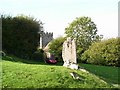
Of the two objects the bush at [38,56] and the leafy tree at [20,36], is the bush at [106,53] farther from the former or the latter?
the leafy tree at [20,36]

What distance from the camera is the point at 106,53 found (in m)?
43.0

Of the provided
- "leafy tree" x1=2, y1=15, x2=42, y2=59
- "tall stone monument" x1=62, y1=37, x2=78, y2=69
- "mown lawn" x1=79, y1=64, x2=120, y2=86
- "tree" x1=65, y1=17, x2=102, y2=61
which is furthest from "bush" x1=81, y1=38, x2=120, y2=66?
"tall stone monument" x1=62, y1=37, x2=78, y2=69

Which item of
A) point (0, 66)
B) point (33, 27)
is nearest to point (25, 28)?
point (33, 27)

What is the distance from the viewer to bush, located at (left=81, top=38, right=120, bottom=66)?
42.3 meters

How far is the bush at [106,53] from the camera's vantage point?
42312mm

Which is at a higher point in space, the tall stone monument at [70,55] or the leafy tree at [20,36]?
the leafy tree at [20,36]

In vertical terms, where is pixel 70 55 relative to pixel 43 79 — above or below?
above

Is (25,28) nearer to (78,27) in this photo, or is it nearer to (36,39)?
(36,39)

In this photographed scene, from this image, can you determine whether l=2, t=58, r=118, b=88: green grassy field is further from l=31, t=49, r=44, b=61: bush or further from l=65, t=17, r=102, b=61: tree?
l=65, t=17, r=102, b=61: tree

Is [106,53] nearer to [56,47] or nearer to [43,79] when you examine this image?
[56,47]

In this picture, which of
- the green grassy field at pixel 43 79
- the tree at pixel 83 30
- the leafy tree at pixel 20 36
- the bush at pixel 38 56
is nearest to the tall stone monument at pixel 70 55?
the green grassy field at pixel 43 79

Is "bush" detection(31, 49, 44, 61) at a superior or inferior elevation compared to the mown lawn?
superior

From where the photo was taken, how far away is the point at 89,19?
64.9m

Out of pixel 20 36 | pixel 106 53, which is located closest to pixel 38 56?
pixel 20 36
